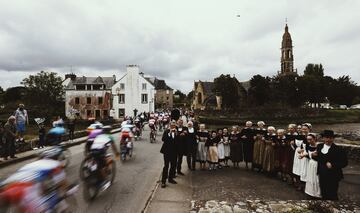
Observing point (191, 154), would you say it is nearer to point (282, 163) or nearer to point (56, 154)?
point (282, 163)

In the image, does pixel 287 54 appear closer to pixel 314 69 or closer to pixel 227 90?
pixel 314 69

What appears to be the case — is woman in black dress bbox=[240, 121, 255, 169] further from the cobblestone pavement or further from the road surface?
the cobblestone pavement

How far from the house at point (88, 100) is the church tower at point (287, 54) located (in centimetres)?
7460

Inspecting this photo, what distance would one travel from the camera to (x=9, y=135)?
1212 cm

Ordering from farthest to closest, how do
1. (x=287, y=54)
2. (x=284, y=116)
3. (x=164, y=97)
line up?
(x=287, y=54)
(x=164, y=97)
(x=284, y=116)

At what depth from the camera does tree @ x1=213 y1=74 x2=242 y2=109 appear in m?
71.6

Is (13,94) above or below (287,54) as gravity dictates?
below

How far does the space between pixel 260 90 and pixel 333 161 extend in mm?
72178

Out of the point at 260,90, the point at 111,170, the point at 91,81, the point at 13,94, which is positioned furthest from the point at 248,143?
the point at 13,94

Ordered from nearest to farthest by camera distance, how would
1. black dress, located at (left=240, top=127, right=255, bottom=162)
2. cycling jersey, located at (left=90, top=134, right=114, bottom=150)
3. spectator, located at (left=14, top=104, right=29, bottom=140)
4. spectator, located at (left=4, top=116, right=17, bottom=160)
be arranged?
cycling jersey, located at (left=90, top=134, right=114, bottom=150) → black dress, located at (left=240, top=127, right=255, bottom=162) → spectator, located at (left=4, top=116, right=17, bottom=160) → spectator, located at (left=14, top=104, right=29, bottom=140)

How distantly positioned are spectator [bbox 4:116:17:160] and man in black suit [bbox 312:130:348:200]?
37.3 feet

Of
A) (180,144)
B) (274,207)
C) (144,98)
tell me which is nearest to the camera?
(274,207)

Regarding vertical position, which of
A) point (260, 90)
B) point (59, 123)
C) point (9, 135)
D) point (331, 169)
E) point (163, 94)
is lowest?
point (331, 169)

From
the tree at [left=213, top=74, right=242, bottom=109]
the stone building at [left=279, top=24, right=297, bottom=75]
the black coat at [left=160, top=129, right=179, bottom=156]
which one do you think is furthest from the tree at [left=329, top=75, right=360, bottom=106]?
the black coat at [left=160, top=129, right=179, bottom=156]
